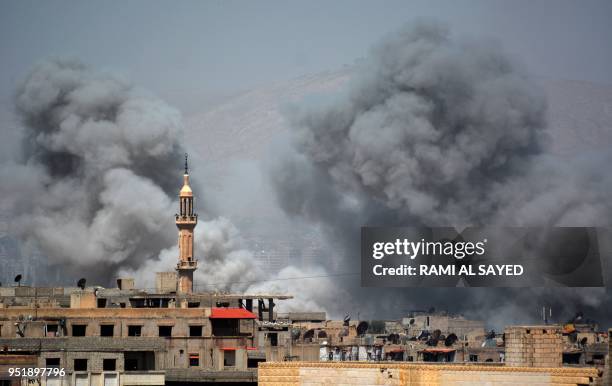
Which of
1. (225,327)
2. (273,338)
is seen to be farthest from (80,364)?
(273,338)

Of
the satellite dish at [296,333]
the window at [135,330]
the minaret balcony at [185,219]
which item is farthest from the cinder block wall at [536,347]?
the minaret balcony at [185,219]

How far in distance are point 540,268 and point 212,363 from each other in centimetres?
2832

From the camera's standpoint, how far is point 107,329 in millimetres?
56969

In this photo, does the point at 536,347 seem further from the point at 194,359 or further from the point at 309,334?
the point at 309,334

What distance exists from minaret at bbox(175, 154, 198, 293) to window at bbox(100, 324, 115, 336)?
36415 mm

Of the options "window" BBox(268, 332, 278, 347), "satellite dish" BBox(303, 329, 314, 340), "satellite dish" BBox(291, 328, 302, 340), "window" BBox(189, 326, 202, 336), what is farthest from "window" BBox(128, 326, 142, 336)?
"satellite dish" BBox(303, 329, 314, 340)

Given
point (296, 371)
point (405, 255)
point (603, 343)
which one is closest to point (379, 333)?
point (603, 343)

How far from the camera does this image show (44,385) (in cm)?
4775

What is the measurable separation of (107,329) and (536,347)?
20.6 meters

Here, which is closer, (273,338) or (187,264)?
(273,338)

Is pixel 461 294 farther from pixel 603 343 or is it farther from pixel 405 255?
pixel 405 255

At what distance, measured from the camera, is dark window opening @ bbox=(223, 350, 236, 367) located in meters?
56.3

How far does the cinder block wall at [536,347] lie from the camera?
39906 millimetres

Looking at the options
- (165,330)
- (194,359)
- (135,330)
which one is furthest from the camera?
(165,330)
